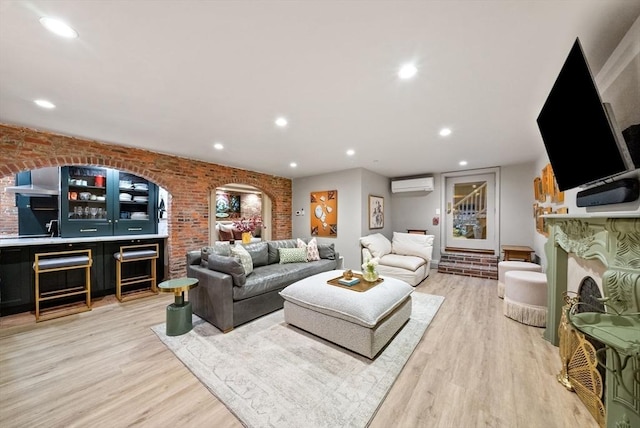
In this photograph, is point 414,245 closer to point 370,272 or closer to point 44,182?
point 370,272

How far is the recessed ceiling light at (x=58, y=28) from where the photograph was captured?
4.28ft

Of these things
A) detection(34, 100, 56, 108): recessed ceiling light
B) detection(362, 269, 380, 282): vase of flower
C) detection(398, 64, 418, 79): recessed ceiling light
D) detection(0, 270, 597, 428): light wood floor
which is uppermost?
detection(398, 64, 418, 79): recessed ceiling light

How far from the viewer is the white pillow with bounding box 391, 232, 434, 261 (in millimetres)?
4895

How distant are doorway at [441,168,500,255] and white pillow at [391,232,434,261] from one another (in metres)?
1.14

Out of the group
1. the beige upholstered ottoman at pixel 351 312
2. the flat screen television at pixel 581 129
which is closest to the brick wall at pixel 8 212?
the beige upholstered ottoman at pixel 351 312

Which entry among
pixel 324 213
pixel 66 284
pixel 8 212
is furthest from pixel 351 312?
pixel 8 212

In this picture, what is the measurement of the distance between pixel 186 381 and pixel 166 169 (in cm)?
362

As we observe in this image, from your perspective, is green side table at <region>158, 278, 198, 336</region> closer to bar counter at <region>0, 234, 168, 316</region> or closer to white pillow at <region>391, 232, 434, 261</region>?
bar counter at <region>0, 234, 168, 316</region>

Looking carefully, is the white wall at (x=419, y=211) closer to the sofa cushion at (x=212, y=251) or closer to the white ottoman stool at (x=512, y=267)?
the white ottoman stool at (x=512, y=267)

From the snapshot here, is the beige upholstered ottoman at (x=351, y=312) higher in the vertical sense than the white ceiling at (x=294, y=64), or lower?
lower

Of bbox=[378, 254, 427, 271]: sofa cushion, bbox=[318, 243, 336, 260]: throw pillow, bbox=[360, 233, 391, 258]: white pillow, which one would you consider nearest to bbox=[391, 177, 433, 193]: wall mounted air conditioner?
bbox=[360, 233, 391, 258]: white pillow

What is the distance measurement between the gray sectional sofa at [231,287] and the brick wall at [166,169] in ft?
4.86

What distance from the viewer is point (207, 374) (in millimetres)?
1906

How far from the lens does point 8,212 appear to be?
430 centimetres
